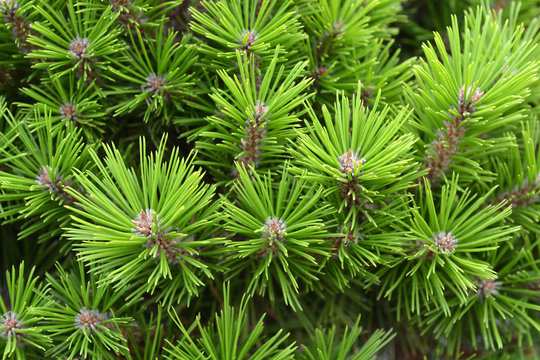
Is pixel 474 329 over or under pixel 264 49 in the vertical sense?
under

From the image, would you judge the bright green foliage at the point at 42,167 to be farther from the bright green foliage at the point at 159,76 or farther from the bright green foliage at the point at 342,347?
the bright green foliage at the point at 342,347

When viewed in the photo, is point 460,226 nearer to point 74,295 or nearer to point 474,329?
point 474,329

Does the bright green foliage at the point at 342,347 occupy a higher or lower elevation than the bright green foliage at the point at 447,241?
lower

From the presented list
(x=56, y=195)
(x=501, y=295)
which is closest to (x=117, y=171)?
(x=56, y=195)

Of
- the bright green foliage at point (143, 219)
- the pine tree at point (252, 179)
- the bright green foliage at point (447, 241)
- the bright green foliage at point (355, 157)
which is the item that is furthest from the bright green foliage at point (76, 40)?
the bright green foliage at point (447, 241)

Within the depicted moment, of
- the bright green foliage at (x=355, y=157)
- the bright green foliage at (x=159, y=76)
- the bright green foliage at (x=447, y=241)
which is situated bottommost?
the bright green foliage at (x=447, y=241)

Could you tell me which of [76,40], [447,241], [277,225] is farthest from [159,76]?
[447,241]

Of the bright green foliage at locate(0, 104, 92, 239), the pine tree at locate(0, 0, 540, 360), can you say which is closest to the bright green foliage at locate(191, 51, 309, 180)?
the pine tree at locate(0, 0, 540, 360)

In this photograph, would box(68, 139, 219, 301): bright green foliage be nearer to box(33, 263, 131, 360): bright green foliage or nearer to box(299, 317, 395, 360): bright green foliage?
box(33, 263, 131, 360): bright green foliage
